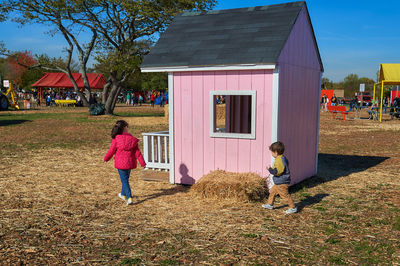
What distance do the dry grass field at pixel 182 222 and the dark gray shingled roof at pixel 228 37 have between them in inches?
109

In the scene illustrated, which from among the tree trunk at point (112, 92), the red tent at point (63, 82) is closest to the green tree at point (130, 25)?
the tree trunk at point (112, 92)

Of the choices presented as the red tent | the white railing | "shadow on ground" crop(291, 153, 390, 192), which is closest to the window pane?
the white railing

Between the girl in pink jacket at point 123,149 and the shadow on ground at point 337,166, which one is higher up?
the girl in pink jacket at point 123,149

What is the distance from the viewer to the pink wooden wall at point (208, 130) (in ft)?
23.1

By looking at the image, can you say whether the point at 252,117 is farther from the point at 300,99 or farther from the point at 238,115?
the point at 238,115

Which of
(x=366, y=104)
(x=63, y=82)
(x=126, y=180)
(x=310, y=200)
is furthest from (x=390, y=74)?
(x=63, y=82)

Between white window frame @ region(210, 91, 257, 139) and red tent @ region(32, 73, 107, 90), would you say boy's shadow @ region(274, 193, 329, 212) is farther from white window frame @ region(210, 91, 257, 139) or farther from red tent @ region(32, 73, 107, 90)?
red tent @ region(32, 73, 107, 90)

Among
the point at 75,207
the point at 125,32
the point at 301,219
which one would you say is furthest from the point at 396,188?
the point at 125,32

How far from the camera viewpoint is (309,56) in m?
8.55

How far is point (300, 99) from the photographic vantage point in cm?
812

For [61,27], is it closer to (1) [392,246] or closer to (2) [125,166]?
(2) [125,166]

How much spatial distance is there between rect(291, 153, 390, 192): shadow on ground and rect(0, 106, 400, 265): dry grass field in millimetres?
51

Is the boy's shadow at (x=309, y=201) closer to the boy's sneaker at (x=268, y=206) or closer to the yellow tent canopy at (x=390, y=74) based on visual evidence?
the boy's sneaker at (x=268, y=206)

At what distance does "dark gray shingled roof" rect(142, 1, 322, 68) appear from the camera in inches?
277
